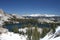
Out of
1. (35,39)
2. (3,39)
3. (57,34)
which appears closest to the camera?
A: (57,34)

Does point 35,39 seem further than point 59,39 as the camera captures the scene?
Yes

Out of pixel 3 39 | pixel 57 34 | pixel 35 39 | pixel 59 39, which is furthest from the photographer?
pixel 3 39

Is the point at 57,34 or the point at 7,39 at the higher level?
the point at 57,34

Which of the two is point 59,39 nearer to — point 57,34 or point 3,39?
point 57,34

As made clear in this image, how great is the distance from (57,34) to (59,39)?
2.22 m

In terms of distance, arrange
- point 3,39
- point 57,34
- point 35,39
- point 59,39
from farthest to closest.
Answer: point 3,39 < point 35,39 < point 57,34 < point 59,39

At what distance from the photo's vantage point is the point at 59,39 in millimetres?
17609

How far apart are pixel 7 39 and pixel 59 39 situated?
135 feet

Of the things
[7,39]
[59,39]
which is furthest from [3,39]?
[59,39]

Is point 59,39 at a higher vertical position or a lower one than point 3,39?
higher

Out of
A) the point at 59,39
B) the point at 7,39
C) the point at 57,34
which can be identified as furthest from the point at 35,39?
the point at 7,39

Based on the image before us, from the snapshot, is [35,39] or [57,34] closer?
[57,34]

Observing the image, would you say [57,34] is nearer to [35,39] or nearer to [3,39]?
[35,39]

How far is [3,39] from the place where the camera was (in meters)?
56.7
